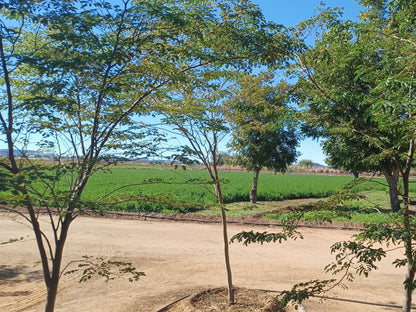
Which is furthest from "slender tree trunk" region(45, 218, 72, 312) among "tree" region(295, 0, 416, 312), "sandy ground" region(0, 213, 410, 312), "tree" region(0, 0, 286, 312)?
"tree" region(295, 0, 416, 312)

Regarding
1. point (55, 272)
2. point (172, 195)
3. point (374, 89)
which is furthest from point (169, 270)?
point (374, 89)

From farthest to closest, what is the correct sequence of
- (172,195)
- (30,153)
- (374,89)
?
1. (172,195)
2. (30,153)
3. (374,89)

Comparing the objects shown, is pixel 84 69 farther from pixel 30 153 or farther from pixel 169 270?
pixel 169 270

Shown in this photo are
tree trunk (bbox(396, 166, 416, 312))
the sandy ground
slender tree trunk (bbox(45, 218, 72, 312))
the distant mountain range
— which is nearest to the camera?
tree trunk (bbox(396, 166, 416, 312))

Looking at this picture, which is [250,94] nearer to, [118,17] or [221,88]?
[221,88]

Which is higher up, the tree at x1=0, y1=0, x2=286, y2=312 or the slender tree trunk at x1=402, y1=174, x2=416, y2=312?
the tree at x1=0, y1=0, x2=286, y2=312

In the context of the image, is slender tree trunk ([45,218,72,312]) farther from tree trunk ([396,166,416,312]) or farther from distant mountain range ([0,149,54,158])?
tree trunk ([396,166,416,312])

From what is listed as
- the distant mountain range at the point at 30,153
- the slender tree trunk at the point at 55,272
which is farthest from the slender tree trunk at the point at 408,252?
the distant mountain range at the point at 30,153

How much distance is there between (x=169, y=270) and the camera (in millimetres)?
7668

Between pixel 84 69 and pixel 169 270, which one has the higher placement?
pixel 84 69

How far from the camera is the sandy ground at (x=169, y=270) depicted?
5.88 m

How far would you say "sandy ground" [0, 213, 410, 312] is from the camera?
5875 mm

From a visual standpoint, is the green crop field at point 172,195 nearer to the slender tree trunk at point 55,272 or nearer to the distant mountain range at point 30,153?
the slender tree trunk at point 55,272

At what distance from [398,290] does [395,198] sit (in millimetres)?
10005
